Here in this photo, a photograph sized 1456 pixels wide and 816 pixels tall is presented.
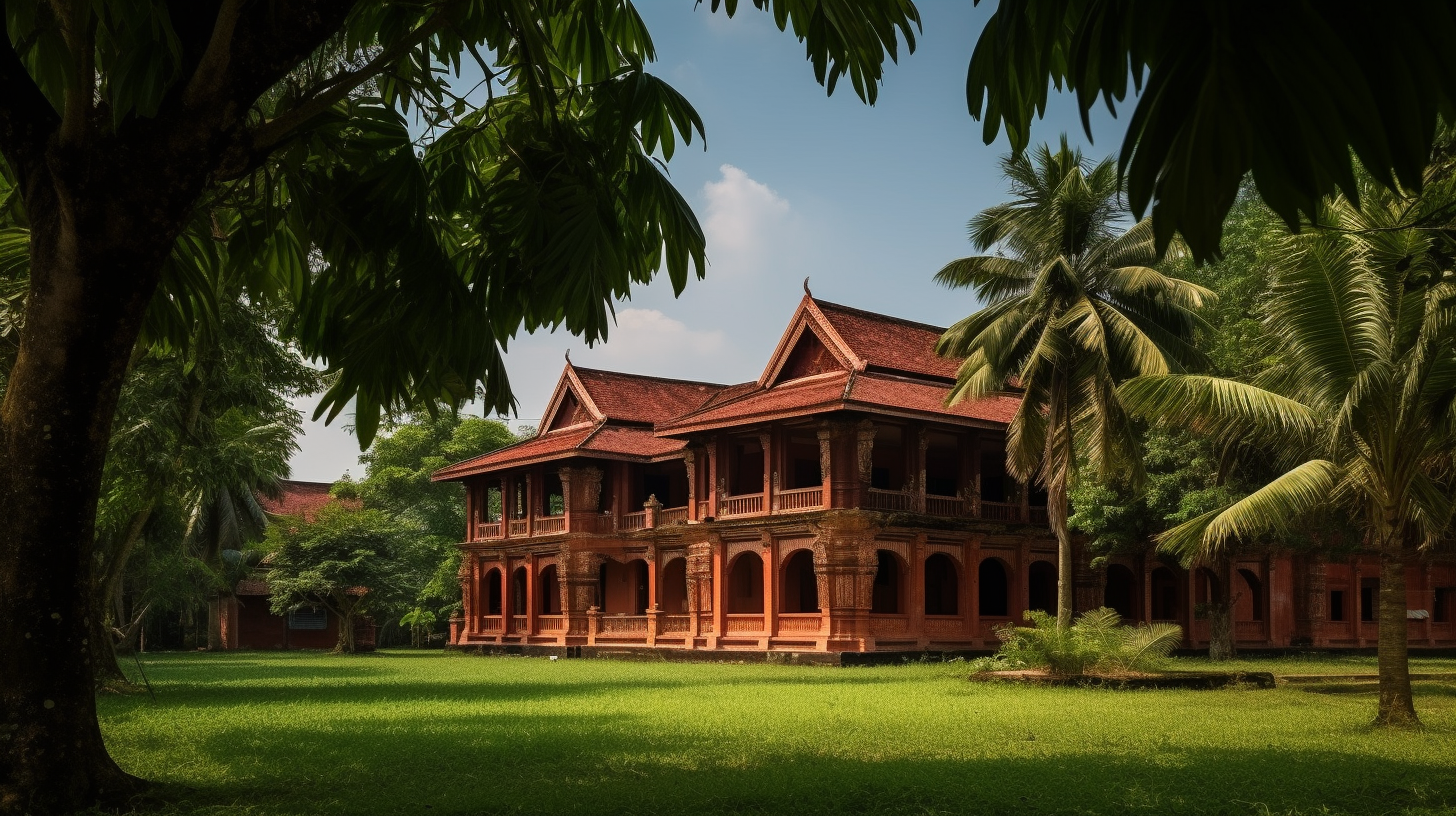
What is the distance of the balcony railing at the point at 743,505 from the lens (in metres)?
29.3

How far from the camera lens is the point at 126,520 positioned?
19.6 m

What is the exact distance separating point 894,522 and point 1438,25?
2593 cm

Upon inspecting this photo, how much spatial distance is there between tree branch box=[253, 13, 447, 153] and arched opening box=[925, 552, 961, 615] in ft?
90.9

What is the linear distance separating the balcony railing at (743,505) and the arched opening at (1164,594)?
1230 cm

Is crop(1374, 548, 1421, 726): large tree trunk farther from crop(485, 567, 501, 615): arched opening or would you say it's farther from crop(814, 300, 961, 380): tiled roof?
crop(485, 567, 501, 615): arched opening

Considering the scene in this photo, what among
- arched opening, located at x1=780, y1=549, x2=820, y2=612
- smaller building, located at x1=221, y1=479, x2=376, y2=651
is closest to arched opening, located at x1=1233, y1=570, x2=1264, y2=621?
arched opening, located at x1=780, y1=549, x2=820, y2=612

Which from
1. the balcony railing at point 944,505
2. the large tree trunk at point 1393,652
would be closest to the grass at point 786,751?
the large tree trunk at point 1393,652

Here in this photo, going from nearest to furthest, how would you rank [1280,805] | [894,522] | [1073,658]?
[1280,805]
[1073,658]
[894,522]

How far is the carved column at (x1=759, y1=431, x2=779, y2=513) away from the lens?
94.1 ft

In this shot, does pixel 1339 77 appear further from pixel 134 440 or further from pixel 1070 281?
pixel 1070 281

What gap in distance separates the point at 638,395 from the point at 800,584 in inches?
313

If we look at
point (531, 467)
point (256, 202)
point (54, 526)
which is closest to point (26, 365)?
point (54, 526)

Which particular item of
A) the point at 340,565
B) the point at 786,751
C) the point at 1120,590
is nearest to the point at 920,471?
the point at 1120,590

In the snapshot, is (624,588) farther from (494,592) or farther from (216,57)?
(216,57)
